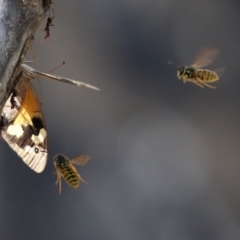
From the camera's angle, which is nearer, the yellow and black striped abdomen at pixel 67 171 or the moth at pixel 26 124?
the moth at pixel 26 124

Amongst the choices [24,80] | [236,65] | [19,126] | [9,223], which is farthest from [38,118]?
[236,65]

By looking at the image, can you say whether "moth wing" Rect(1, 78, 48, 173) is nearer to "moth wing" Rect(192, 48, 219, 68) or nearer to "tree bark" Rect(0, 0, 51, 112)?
"tree bark" Rect(0, 0, 51, 112)

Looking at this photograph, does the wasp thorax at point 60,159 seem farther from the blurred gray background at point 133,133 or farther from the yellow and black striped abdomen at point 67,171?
the blurred gray background at point 133,133

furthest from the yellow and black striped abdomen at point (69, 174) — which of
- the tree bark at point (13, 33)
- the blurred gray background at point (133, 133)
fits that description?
the blurred gray background at point (133, 133)

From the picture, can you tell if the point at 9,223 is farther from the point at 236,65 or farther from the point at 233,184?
the point at 236,65

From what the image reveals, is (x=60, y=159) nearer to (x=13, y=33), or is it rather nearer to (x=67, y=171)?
(x=67, y=171)

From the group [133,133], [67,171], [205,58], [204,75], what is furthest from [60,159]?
[133,133]
